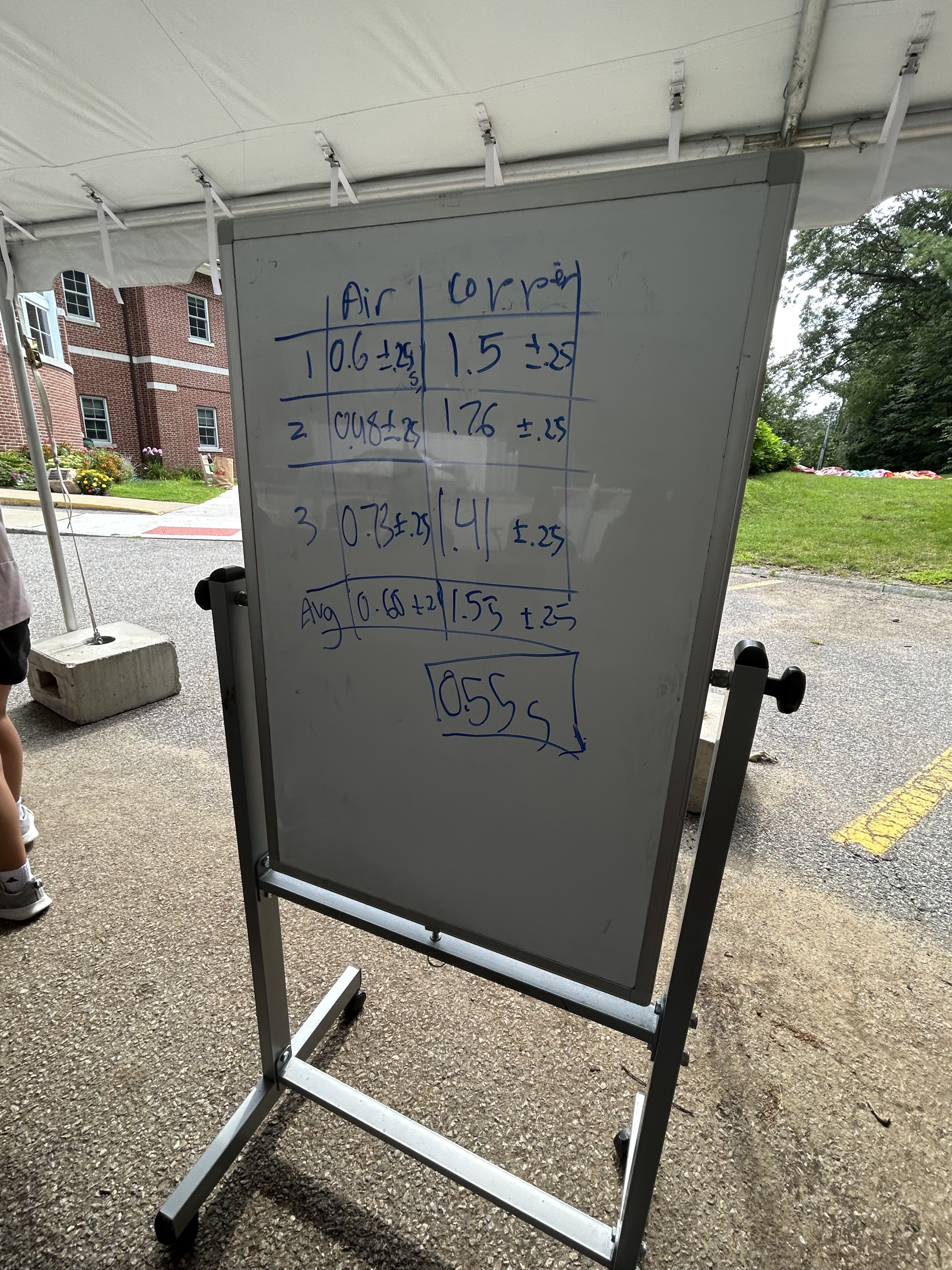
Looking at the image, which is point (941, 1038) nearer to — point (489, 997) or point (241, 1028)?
point (489, 997)

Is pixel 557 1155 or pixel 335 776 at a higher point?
pixel 335 776

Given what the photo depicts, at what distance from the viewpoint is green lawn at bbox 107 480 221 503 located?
47.9ft

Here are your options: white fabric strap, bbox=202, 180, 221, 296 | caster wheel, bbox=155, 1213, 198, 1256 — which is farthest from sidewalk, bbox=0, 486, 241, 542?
caster wheel, bbox=155, 1213, 198, 1256

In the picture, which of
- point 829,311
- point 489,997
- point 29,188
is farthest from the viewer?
point 829,311

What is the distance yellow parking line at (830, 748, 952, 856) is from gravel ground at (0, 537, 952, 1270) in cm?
13

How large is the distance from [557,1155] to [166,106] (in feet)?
11.9

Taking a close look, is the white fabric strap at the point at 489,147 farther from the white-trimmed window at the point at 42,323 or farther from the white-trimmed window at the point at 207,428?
the white-trimmed window at the point at 207,428

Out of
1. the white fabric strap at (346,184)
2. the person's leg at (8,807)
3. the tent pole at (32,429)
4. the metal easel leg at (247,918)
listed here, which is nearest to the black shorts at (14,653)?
the person's leg at (8,807)

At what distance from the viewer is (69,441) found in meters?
14.9

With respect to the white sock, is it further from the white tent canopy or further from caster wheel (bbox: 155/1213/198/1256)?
the white tent canopy

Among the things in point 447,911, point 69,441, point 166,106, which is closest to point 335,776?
point 447,911

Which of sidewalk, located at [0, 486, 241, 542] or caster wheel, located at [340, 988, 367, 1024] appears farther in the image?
sidewalk, located at [0, 486, 241, 542]

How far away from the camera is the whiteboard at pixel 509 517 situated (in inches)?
34.3

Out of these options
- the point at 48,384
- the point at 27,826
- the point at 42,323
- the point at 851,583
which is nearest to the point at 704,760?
the point at 27,826
